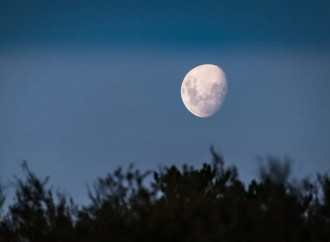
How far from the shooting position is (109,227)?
2039cm

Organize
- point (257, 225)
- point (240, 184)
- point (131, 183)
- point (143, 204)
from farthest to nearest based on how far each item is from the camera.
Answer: point (240, 184) → point (131, 183) → point (143, 204) → point (257, 225)

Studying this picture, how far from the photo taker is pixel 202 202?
19.5 m

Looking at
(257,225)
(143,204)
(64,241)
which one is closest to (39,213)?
(64,241)

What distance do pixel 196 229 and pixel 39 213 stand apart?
12367mm

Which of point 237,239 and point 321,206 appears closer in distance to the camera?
point 237,239

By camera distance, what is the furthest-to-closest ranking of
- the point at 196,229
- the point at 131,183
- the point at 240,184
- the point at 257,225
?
the point at 240,184 → the point at 131,183 → the point at 257,225 → the point at 196,229

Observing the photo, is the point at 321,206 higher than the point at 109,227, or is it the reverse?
the point at 109,227

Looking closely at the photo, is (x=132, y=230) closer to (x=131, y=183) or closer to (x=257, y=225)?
(x=257, y=225)

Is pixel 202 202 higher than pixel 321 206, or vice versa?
pixel 202 202

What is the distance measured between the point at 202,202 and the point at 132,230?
2258 millimetres

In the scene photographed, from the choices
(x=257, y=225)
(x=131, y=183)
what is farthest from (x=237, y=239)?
(x=131, y=183)

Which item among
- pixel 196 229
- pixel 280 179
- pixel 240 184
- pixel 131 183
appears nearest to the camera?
pixel 196 229

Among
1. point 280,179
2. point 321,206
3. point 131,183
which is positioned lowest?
point 321,206

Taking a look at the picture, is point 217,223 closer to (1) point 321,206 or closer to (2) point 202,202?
(2) point 202,202
